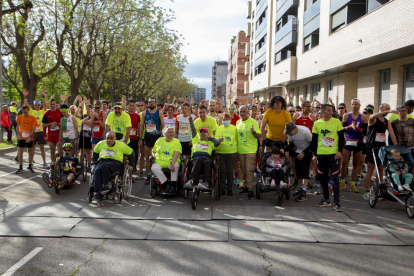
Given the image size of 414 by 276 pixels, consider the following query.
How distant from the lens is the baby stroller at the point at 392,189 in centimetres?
652

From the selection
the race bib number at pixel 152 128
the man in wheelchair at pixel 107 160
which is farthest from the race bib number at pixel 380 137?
the race bib number at pixel 152 128


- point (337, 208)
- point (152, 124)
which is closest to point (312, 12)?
point (152, 124)

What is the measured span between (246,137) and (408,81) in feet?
38.6

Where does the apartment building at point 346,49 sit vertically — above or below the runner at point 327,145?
above

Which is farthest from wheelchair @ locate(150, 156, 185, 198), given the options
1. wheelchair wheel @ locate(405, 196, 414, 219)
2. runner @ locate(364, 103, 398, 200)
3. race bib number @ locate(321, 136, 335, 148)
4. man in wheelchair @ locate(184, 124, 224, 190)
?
wheelchair wheel @ locate(405, 196, 414, 219)

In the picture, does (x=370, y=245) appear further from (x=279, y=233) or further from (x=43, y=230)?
(x=43, y=230)

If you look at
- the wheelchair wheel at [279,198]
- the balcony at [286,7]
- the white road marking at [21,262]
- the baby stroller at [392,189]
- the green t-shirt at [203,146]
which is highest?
the balcony at [286,7]

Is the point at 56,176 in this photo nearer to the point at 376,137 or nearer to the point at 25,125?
the point at 25,125

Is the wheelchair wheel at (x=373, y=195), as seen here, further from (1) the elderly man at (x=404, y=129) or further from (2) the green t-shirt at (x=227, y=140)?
(2) the green t-shirt at (x=227, y=140)

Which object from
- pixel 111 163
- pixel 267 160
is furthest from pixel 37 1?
pixel 267 160

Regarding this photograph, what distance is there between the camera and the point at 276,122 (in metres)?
8.16

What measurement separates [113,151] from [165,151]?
41.5 inches

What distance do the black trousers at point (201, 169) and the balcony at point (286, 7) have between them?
86.3ft

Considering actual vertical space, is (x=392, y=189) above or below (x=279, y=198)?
above
